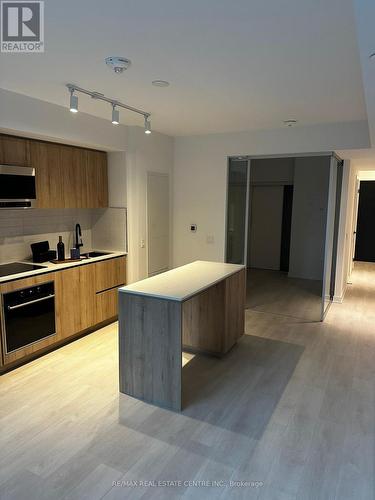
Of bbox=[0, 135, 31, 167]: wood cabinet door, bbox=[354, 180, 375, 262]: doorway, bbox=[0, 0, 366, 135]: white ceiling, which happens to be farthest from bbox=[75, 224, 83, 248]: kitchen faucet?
bbox=[354, 180, 375, 262]: doorway

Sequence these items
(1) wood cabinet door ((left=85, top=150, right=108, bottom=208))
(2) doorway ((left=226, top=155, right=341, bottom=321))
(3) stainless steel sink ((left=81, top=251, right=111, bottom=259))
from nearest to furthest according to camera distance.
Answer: (1) wood cabinet door ((left=85, top=150, right=108, bottom=208))
(3) stainless steel sink ((left=81, top=251, right=111, bottom=259))
(2) doorway ((left=226, top=155, right=341, bottom=321))

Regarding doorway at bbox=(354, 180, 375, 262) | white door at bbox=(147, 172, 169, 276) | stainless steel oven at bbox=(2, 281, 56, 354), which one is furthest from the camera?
doorway at bbox=(354, 180, 375, 262)

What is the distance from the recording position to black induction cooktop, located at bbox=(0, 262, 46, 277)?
3421mm

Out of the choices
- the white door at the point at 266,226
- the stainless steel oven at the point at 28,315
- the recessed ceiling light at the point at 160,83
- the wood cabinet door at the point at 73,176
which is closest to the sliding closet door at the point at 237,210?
the wood cabinet door at the point at 73,176

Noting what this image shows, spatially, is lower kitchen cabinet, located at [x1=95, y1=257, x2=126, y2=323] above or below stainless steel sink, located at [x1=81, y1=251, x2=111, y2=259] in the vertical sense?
below

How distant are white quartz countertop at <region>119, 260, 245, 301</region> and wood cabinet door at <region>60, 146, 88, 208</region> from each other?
1603 mm

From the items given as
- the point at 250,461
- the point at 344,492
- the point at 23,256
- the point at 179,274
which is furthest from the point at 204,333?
the point at 23,256

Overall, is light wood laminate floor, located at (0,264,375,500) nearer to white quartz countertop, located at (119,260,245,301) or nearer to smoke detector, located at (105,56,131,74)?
white quartz countertop, located at (119,260,245,301)

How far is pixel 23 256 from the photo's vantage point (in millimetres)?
4008

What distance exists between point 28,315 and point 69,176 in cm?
166

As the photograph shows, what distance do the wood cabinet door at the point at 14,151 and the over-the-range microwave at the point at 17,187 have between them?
3.2 inches

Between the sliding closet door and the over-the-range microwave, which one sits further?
the sliding closet door

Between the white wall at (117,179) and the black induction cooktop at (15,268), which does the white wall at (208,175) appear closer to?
the white wall at (117,179)

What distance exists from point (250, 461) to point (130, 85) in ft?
9.67
